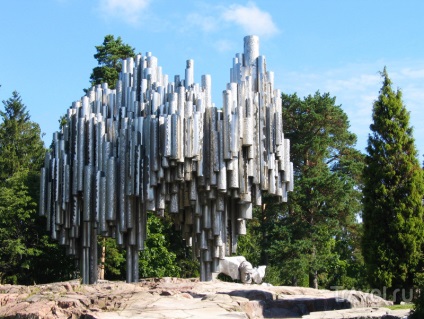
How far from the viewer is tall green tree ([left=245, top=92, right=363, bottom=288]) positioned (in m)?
31.0

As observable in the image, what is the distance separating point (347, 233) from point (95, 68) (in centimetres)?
1404

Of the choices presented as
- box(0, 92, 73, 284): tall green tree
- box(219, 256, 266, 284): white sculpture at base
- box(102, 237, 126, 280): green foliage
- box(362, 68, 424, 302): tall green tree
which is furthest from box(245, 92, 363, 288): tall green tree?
box(362, 68, 424, 302): tall green tree

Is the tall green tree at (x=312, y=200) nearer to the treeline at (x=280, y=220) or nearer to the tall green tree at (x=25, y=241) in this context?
the treeline at (x=280, y=220)

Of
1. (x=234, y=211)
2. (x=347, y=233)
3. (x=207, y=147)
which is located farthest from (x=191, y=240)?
(x=347, y=233)

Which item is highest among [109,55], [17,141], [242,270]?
[109,55]

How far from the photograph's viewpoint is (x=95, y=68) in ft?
110

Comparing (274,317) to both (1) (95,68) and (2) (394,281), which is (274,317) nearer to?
(2) (394,281)

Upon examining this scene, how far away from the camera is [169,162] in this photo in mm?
18312

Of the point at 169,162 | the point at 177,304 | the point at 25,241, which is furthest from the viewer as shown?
the point at 25,241

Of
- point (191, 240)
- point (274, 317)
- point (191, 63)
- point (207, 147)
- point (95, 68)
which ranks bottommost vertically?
point (274, 317)

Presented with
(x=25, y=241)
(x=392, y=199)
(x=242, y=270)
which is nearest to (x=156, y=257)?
(x=25, y=241)

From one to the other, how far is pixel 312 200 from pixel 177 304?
18.5 meters

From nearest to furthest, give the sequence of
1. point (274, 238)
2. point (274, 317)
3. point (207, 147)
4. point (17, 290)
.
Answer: point (274, 317) < point (17, 290) < point (207, 147) < point (274, 238)

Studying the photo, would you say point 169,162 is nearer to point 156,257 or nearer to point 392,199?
point 392,199
